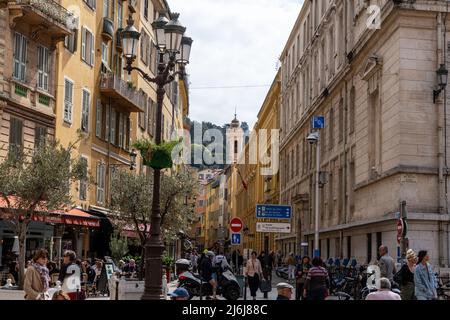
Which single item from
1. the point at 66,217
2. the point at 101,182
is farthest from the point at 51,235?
the point at 101,182

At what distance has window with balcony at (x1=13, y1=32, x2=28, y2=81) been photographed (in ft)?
91.2

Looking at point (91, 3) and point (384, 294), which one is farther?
point (91, 3)

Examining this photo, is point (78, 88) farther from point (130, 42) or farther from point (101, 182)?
point (130, 42)

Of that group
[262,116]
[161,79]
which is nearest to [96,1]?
[161,79]

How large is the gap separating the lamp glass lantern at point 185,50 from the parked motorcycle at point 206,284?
774 centimetres

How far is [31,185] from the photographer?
931 inches

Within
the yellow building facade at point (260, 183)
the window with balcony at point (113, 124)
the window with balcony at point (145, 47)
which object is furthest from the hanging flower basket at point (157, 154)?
the yellow building facade at point (260, 183)

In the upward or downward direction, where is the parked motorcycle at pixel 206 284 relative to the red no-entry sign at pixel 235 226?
downward

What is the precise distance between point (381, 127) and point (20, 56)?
14.3 meters

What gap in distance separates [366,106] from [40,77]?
536 inches

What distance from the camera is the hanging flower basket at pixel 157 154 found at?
16.9 meters

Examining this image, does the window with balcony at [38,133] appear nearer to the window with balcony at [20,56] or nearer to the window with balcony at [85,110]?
the window with balcony at [20,56]

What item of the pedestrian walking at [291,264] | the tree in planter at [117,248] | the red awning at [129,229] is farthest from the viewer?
the red awning at [129,229]

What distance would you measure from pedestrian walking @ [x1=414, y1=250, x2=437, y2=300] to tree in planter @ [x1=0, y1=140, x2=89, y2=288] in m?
13.9
